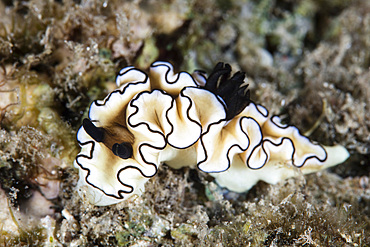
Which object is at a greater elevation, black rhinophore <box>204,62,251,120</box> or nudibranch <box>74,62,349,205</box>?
black rhinophore <box>204,62,251,120</box>

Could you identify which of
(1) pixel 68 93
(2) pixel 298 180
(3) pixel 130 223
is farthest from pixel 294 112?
(1) pixel 68 93

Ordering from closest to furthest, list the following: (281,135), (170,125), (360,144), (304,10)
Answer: (170,125) < (281,135) < (360,144) < (304,10)

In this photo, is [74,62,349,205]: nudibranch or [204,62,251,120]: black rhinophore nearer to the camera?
[74,62,349,205]: nudibranch

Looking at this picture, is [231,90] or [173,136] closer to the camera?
[173,136]

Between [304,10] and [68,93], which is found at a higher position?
[304,10]

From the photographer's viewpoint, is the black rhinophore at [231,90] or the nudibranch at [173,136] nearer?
the nudibranch at [173,136]

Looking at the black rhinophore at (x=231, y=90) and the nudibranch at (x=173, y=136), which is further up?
the black rhinophore at (x=231, y=90)

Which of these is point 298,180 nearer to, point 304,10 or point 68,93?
point 68,93

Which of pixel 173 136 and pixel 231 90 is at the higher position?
pixel 231 90
